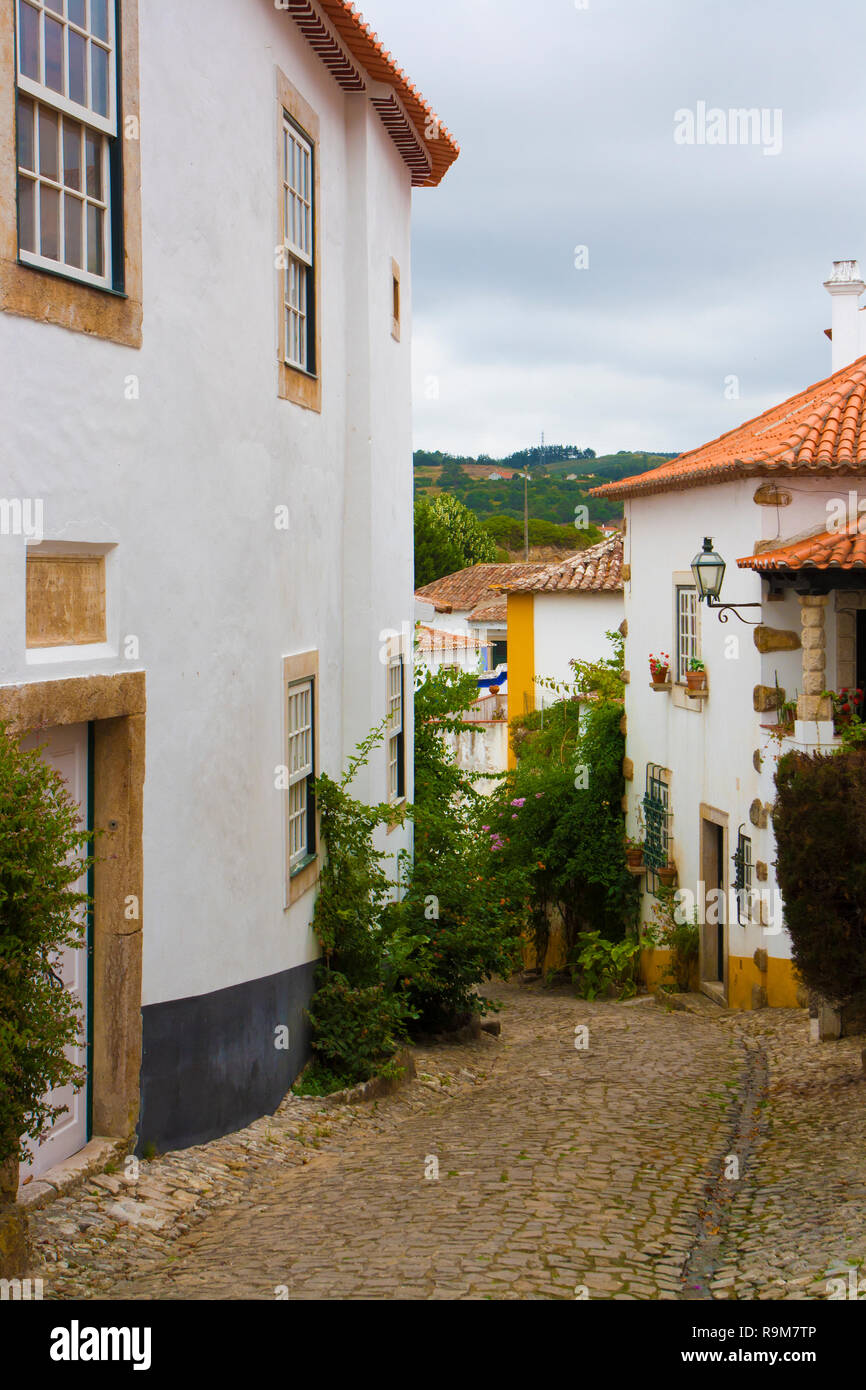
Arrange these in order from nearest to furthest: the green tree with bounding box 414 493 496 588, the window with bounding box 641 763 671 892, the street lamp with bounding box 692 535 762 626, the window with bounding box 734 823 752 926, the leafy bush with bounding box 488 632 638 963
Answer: the street lamp with bounding box 692 535 762 626 < the window with bounding box 734 823 752 926 < the window with bounding box 641 763 671 892 < the leafy bush with bounding box 488 632 638 963 < the green tree with bounding box 414 493 496 588

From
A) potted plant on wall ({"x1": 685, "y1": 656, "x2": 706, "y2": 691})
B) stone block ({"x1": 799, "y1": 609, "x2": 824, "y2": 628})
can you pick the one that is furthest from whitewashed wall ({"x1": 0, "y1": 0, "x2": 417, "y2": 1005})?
potted plant on wall ({"x1": 685, "y1": 656, "x2": 706, "y2": 691})

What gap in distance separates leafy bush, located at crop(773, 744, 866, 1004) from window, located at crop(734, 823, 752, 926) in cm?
548

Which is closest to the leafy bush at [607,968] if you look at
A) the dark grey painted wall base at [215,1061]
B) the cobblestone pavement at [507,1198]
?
the cobblestone pavement at [507,1198]

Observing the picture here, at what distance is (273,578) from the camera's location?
27.8 feet

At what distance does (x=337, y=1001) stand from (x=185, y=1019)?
2.35 metres

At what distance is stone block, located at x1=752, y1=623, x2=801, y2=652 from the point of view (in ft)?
46.8

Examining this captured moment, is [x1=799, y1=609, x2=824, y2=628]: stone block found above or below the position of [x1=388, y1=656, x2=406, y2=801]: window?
above

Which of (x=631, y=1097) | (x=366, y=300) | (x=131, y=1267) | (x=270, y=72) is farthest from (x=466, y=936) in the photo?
(x=270, y=72)

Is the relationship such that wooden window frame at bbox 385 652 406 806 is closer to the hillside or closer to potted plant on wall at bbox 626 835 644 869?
potted plant on wall at bbox 626 835 644 869

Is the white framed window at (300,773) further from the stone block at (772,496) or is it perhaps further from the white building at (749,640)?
the stone block at (772,496)

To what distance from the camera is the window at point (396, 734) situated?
1241 cm

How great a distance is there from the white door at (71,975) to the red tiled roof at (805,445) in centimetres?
907

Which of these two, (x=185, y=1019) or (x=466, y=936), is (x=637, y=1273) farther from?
(x=466, y=936)

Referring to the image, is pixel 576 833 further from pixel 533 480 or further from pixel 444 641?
pixel 533 480
